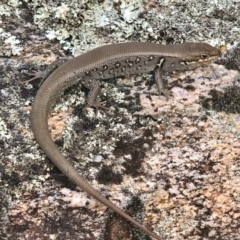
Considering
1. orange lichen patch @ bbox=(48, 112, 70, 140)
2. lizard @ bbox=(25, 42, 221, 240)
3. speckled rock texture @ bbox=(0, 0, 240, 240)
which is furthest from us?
lizard @ bbox=(25, 42, 221, 240)

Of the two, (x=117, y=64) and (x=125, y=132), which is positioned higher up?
(x=117, y=64)

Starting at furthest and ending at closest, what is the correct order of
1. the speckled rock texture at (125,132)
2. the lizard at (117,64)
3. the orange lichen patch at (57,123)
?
the lizard at (117,64) → the orange lichen patch at (57,123) → the speckled rock texture at (125,132)

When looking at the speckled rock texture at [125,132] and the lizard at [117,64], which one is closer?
the speckled rock texture at [125,132]

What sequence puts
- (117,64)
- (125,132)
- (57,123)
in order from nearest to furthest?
1. (125,132)
2. (57,123)
3. (117,64)

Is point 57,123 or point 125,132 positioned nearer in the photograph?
point 125,132

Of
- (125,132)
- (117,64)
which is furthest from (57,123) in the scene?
(117,64)

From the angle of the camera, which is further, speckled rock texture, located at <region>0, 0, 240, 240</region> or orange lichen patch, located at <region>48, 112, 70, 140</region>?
orange lichen patch, located at <region>48, 112, 70, 140</region>

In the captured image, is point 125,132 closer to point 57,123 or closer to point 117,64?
point 57,123

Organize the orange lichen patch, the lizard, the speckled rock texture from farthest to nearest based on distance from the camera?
the lizard
the orange lichen patch
the speckled rock texture

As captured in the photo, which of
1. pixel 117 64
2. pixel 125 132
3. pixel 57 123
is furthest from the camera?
pixel 117 64
